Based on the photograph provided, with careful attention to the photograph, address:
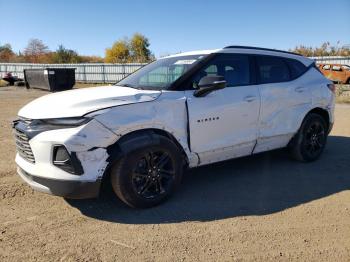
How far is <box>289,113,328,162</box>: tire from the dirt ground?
1.42ft

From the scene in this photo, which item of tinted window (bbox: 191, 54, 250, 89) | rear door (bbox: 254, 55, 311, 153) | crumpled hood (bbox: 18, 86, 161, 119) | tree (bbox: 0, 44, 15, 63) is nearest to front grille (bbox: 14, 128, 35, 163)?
crumpled hood (bbox: 18, 86, 161, 119)

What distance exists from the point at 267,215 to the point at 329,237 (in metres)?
0.65

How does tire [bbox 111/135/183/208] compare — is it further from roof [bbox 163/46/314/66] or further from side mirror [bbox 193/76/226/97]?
roof [bbox 163/46/314/66]

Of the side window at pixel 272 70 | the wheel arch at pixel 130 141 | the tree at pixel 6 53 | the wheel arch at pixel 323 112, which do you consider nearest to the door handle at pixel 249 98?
the side window at pixel 272 70

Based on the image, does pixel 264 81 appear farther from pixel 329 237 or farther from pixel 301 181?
pixel 329 237

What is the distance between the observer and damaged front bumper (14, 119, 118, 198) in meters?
3.31

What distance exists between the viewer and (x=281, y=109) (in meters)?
4.91

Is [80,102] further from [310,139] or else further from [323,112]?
[323,112]

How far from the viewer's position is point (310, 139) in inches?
217

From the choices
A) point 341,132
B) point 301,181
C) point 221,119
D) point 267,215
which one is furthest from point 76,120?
point 341,132

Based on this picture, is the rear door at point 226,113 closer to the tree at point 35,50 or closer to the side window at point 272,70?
the side window at point 272,70

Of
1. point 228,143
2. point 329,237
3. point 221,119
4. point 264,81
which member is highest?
point 264,81

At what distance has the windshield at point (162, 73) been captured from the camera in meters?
4.19

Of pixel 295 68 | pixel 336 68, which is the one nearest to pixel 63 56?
pixel 336 68
